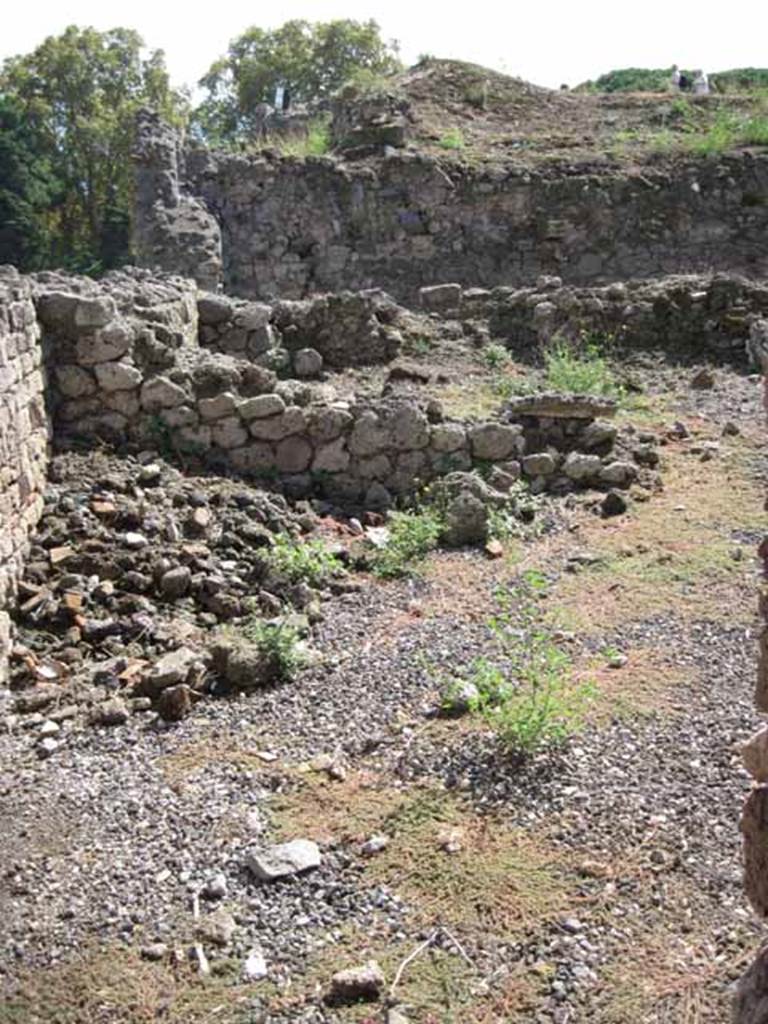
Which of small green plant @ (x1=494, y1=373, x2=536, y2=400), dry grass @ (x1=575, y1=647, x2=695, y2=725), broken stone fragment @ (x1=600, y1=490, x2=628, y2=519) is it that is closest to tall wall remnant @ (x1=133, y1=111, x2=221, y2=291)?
small green plant @ (x1=494, y1=373, x2=536, y2=400)

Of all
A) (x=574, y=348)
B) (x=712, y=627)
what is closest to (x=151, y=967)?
(x=712, y=627)

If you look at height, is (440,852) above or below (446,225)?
below

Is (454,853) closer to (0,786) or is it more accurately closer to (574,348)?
(0,786)

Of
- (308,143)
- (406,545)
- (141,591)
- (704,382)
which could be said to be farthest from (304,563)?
(308,143)

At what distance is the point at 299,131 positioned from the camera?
20.7 meters

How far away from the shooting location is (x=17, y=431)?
5.63 meters

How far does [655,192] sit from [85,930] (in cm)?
1407

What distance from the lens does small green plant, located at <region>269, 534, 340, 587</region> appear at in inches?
226

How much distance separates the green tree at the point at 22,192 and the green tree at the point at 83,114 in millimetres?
767

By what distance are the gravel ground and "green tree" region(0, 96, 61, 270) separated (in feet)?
88.7

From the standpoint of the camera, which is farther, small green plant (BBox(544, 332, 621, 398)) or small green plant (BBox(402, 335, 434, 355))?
small green plant (BBox(402, 335, 434, 355))

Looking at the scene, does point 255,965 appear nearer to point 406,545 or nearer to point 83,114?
point 406,545

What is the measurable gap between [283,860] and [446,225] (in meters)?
12.8

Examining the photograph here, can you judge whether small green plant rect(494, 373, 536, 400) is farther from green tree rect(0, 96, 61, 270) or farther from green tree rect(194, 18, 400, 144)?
green tree rect(194, 18, 400, 144)
